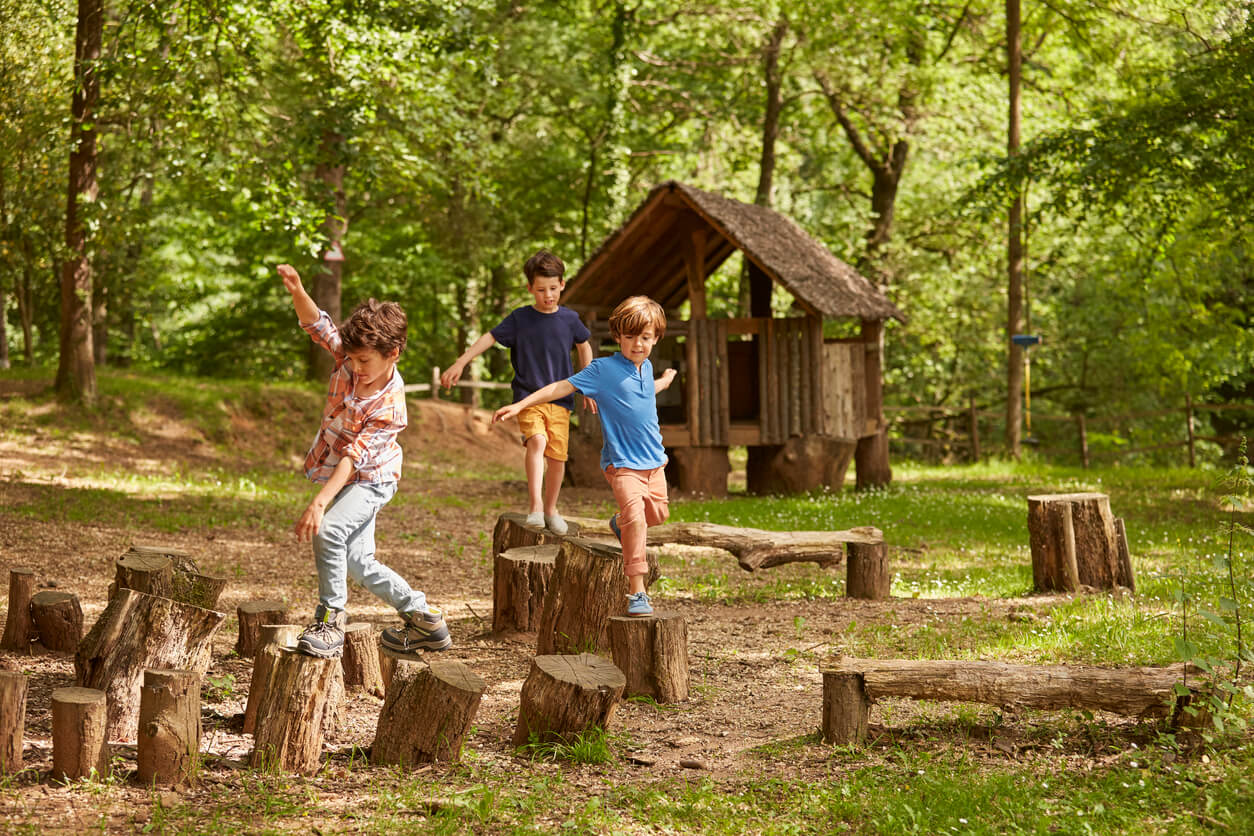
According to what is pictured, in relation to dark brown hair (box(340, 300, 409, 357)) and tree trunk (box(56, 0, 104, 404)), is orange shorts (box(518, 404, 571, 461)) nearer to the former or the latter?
dark brown hair (box(340, 300, 409, 357))

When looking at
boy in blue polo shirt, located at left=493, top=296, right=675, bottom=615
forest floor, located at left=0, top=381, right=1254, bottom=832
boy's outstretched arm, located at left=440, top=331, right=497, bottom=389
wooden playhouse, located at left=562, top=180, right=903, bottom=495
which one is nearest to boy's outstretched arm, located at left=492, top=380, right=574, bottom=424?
boy in blue polo shirt, located at left=493, top=296, right=675, bottom=615

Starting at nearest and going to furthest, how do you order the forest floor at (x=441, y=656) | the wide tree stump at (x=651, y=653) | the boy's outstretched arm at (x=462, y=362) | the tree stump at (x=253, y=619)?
the forest floor at (x=441, y=656) → the wide tree stump at (x=651, y=653) → the tree stump at (x=253, y=619) → the boy's outstretched arm at (x=462, y=362)

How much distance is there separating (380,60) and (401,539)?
6.49 metres

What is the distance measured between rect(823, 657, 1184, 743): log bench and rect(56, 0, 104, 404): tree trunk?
10.7 metres

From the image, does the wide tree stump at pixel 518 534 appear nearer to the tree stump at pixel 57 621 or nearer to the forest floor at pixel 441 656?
the forest floor at pixel 441 656

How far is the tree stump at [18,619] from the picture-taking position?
705cm

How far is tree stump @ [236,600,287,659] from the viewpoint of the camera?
6.80 metres

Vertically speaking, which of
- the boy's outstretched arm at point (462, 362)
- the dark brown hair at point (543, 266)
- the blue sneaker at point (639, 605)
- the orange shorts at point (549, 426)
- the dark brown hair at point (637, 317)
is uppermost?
the dark brown hair at point (543, 266)

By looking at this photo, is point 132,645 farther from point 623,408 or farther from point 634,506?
point 623,408

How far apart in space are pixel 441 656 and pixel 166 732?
2.81 meters

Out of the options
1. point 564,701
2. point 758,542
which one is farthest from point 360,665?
point 758,542

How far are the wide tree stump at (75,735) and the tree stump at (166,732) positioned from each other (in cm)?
18

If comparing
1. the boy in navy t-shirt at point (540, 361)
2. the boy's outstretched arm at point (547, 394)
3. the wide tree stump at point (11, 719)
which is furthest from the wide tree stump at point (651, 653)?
the wide tree stump at point (11, 719)

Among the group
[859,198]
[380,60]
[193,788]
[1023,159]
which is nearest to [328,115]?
[380,60]
